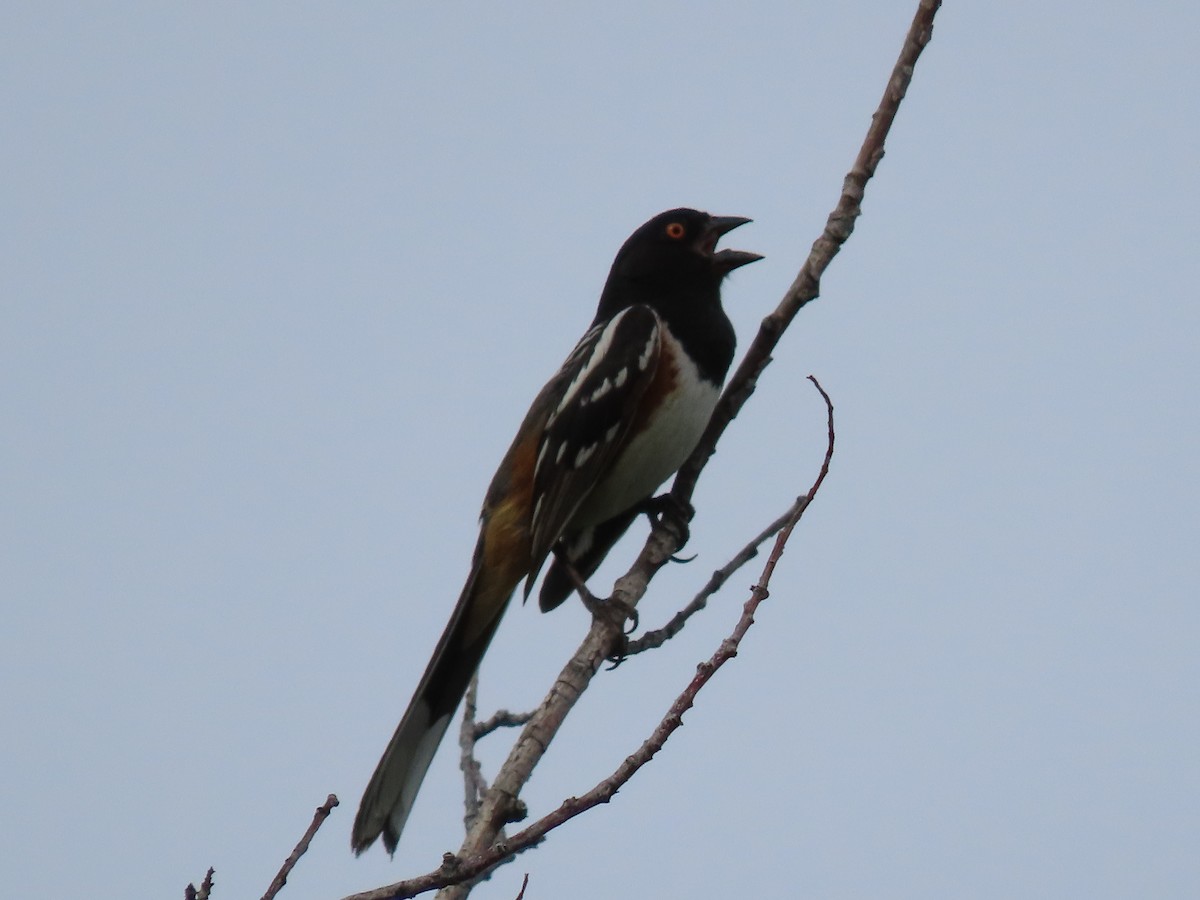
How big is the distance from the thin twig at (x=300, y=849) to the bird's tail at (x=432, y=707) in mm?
1477

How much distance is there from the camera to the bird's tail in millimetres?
4266

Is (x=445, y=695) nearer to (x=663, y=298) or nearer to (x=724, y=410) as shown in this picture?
(x=724, y=410)

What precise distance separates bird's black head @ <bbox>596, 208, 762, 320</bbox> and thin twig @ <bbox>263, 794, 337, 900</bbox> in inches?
127

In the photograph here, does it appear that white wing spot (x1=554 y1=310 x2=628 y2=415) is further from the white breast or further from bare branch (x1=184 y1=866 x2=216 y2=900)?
bare branch (x1=184 y1=866 x2=216 y2=900)

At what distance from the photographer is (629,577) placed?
4438mm

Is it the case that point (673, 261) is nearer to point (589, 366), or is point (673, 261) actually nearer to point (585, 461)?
point (589, 366)

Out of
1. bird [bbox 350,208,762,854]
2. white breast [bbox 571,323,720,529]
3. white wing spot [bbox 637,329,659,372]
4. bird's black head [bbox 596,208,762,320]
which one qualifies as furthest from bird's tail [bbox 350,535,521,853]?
bird's black head [bbox 596,208,762,320]

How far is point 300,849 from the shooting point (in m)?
2.66

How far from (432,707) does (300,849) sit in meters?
2.15

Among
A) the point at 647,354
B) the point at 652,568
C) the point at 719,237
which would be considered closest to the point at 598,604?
the point at 652,568

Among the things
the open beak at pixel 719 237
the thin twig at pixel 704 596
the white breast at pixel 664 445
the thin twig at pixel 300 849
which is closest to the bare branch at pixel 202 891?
the thin twig at pixel 300 849

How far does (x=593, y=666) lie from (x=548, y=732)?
1.12 feet

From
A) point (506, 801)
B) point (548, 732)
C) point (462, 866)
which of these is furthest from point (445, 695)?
point (462, 866)

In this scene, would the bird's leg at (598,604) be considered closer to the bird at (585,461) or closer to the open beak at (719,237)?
the bird at (585,461)
